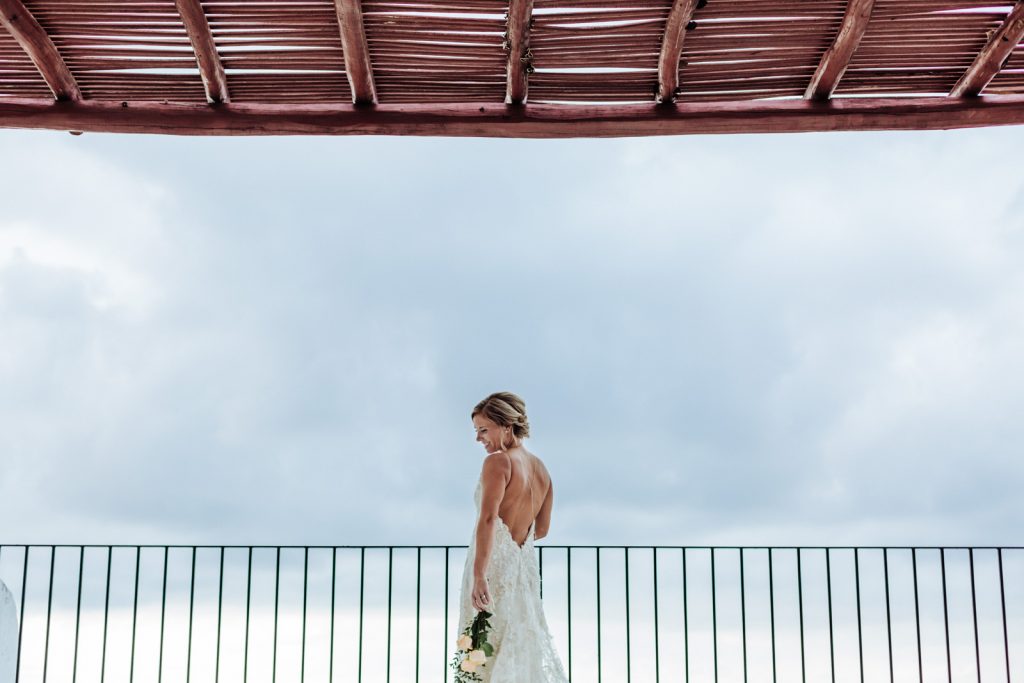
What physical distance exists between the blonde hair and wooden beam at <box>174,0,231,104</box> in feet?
5.27

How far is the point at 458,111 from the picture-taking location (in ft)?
11.8

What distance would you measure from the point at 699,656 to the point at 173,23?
428 cm

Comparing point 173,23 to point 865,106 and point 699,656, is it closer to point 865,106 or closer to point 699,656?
point 865,106

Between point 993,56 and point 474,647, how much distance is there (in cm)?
301

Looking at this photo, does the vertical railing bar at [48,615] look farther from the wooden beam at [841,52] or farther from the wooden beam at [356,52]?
the wooden beam at [841,52]

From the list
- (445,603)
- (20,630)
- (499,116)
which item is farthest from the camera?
(445,603)

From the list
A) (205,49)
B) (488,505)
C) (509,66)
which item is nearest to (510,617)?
(488,505)

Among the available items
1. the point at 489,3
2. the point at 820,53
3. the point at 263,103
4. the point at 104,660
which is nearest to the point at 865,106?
the point at 820,53

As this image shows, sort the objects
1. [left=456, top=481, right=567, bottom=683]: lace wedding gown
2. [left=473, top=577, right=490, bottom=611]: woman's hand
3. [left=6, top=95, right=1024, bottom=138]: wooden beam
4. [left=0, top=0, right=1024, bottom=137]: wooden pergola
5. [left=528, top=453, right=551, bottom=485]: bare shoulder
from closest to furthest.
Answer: [left=0, top=0, right=1024, bottom=137]: wooden pergola
[left=6, top=95, right=1024, bottom=138]: wooden beam
[left=473, top=577, right=490, bottom=611]: woman's hand
[left=456, top=481, right=567, bottom=683]: lace wedding gown
[left=528, top=453, right=551, bottom=485]: bare shoulder

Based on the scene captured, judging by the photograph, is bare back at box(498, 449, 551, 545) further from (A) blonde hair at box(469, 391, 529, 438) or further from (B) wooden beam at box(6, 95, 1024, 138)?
(B) wooden beam at box(6, 95, 1024, 138)

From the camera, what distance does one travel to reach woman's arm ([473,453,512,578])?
4.15 meters

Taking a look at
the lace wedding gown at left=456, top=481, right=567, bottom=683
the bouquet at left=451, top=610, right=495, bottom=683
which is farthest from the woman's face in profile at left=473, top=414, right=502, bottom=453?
the bouquet at left=451, top=610, right=495, bottom=683

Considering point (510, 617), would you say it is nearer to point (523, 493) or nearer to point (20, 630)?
point (523, 493)

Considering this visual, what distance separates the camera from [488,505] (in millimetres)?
4148
